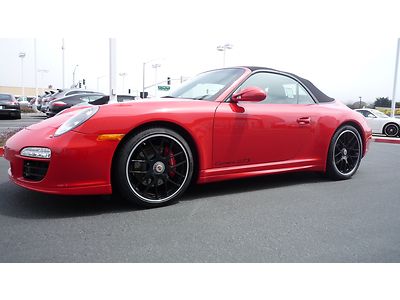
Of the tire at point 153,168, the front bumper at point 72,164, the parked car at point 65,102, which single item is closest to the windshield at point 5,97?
the parked car at point 65,102

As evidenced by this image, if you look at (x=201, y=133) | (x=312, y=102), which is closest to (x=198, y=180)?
(x=201, y=133)

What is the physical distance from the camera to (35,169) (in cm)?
244

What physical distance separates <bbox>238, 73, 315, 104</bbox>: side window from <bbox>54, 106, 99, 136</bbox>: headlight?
1438 millimetres

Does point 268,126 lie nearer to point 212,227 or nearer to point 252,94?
point 252,94

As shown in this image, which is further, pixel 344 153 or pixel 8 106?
pixel 8 106

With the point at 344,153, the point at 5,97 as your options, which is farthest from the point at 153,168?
the point at 5,97

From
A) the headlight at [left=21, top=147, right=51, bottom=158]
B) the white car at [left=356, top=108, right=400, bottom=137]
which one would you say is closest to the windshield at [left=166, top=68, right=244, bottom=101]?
the headlight at [left=21, top=147, right=51, bottom=158]

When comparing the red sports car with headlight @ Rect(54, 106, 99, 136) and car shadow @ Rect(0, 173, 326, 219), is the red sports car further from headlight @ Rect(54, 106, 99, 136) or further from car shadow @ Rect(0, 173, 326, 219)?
car shadow @ Rect(0, 173, 326, 219)

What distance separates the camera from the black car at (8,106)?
1374 centimetres

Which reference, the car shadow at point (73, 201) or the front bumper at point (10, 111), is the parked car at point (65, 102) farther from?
the car shadow at point (73, 201)

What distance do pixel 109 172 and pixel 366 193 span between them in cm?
255

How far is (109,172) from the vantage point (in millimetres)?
2480

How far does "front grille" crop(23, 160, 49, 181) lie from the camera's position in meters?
2.40

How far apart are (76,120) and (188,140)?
93 cm
